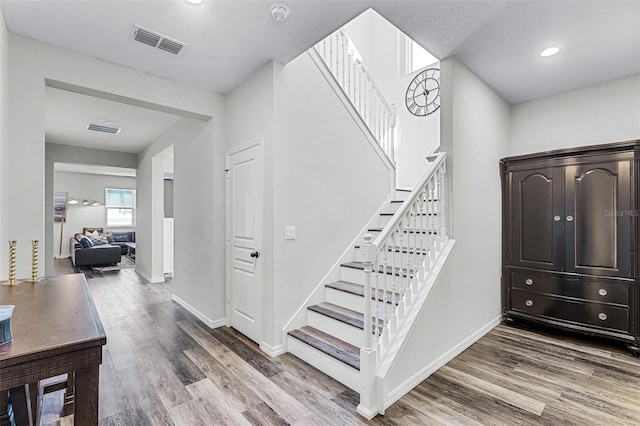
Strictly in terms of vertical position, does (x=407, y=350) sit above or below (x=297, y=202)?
below

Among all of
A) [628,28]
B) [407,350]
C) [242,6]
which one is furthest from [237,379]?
[628,28]

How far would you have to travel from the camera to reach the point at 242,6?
2168 mm

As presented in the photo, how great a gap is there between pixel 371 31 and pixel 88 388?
6.32 meters

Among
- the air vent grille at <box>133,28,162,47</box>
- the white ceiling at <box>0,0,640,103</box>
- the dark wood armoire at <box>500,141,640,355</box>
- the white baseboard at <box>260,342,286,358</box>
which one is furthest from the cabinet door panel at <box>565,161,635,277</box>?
the air vent grille at <box>133,28,162,47</box>

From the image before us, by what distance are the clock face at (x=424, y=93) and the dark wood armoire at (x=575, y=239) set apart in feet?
5.19

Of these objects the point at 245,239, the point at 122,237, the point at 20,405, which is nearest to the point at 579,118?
the point at 245,239

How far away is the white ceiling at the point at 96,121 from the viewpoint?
399 cm

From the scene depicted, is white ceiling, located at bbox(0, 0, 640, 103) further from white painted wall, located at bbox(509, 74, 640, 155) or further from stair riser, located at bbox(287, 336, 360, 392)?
stair riser, located at bbox(287, 336, 360, 392)

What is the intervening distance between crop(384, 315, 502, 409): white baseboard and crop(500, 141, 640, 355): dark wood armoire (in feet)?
2.18

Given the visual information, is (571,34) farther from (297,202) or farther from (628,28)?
(297,202)

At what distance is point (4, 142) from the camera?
2246mm

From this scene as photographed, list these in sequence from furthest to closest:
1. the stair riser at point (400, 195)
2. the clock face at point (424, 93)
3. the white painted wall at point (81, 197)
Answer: the white painted wall at point (81, 197), the clock face at point (424, 93), the stair riser at point (400, 195)

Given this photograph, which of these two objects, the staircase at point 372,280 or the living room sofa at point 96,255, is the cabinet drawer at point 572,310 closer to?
the staircase at point 372,280

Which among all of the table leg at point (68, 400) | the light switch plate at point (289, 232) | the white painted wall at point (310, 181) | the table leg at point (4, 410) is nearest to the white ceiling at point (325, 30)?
the white painted wall at point (310, 181)
